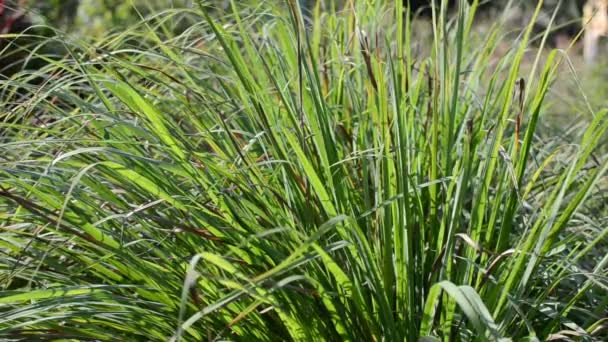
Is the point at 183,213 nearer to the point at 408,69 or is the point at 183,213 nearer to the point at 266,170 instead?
the point at 266,170

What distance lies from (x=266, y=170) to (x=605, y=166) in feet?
2.97

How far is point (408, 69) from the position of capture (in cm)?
233

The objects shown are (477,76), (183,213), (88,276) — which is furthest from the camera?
(477,76)

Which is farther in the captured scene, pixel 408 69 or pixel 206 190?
pixel 408 69

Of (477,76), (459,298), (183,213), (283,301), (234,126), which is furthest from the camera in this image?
(477,76)

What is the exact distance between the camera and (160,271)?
78.0 inches

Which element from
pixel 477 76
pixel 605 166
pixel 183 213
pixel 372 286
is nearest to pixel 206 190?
pixel 183 213

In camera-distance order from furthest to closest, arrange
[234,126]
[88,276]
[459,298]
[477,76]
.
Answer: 1. [477,76]
2. [234,126]
3. [88,276]
4. [459,298]

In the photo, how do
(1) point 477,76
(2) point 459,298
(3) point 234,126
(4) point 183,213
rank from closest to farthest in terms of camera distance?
(2) point 459,298
(4) point 183,213
(3) point 234,126
(1) point 477,76

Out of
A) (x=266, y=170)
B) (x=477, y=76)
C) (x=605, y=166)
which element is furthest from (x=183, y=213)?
(x=477, y=76)

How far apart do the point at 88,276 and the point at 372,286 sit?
80 centimetres

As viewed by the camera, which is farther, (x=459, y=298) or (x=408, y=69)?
(x=408, y=69)

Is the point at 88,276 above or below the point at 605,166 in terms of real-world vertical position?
below

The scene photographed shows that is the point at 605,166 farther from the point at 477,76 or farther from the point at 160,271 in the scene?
the point at 477,76
